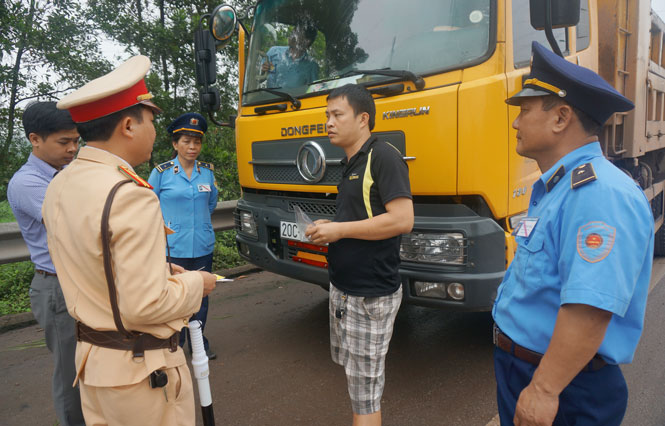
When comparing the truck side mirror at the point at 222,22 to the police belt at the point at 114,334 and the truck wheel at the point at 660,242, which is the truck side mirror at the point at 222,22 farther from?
the truck wheel at the point at 660,242

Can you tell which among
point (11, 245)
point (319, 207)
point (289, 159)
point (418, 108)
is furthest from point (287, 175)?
point (11, 245)

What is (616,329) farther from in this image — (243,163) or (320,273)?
(243,163)

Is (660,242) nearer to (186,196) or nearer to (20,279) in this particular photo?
(186,196)

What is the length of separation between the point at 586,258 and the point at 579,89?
498 mm

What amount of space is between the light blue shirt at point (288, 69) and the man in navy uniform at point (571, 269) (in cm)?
200

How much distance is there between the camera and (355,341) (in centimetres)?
206

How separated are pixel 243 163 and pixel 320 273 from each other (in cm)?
124

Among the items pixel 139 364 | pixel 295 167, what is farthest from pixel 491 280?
pixel 139 364

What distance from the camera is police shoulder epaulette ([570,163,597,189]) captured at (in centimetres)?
118

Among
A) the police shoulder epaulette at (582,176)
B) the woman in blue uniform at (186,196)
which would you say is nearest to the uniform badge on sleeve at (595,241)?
the police shoulder epaulette at (582,176)

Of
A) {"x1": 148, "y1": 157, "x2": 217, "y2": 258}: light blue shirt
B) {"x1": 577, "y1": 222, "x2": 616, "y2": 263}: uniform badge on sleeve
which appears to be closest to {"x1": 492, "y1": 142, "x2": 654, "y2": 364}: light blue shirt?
{"x1": 577, "y1": 222, "x2": 616, "y2": 263}: uniform badge on sleeve

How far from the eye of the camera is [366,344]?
2.03 metres

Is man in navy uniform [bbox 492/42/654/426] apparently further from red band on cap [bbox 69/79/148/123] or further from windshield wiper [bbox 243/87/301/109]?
windshield wiper [bbox 243/87/301/109]

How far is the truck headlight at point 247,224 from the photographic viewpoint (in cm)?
350
